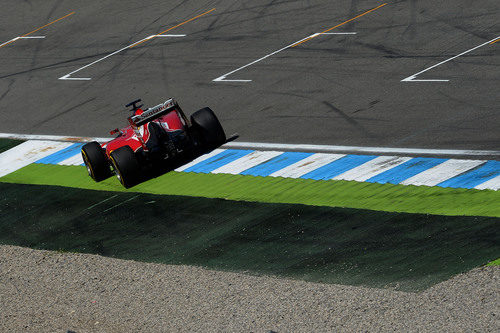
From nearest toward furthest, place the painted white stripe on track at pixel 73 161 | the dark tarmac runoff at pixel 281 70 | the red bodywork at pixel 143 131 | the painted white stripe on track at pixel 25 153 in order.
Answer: the red bodywork at pixel 143 131 → the dark tarmac runoff at pixel 281 70 → the painted white stripe on track at pixel 73 161 → the painted white stripe on track at pixel 25 153

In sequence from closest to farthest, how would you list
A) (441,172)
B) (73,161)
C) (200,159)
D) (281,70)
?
(441,172) → (200,159) → (73,161) → (281,70)

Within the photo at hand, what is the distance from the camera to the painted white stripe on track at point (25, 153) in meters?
17.9

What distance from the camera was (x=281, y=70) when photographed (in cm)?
2050

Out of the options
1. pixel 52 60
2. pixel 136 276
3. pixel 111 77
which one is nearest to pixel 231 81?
pixel 111 77

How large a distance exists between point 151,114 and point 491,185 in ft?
20.7

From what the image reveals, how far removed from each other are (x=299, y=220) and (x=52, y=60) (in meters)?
16.0

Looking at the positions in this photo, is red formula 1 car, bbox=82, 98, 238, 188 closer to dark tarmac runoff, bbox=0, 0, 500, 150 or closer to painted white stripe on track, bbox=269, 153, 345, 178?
dark tarmac runoff, bbox=0, 0, 500, 150

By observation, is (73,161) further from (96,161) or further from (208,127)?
(208,127)

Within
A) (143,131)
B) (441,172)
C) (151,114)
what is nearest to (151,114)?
(151,114)

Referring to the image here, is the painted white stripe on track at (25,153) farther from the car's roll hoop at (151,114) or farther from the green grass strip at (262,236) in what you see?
the car's roll hoop at (151,114)

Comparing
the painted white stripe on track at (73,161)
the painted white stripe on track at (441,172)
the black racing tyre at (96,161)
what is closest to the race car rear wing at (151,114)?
the black racing tyre at (96,161)

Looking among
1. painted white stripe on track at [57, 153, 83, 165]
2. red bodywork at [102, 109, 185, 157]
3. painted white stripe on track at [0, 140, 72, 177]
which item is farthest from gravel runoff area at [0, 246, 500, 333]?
painted white stripe on track at [0, 140, 72, 177]

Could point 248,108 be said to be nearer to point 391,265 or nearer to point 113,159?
point 113,159

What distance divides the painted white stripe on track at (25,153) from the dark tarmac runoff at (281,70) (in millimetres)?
893
